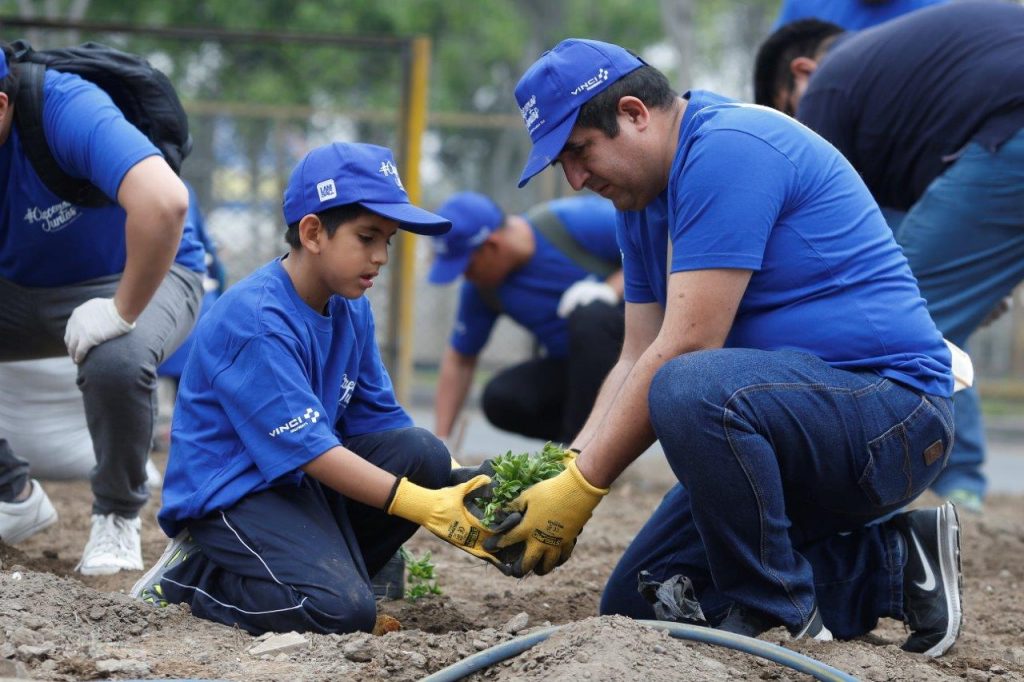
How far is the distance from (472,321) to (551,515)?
12.4 ft

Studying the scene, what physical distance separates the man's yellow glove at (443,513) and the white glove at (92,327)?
1101mm

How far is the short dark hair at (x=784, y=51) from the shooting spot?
15.9 ft

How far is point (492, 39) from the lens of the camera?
18188 mm

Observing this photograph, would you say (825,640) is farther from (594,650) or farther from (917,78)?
(917,78)

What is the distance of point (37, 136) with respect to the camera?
12.1ft

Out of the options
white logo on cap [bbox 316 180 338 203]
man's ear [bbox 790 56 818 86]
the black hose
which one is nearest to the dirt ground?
the black hose

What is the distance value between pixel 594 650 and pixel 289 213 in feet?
4.56

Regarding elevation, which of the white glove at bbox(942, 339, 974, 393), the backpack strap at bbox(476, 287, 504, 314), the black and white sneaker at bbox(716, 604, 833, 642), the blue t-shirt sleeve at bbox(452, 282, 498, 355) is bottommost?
the blue t-shirt sleeve at bbox(452, 282, 498, 355)

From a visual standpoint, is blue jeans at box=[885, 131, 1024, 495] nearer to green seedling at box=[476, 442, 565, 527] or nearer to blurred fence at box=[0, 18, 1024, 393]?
green seedling at box=[476, 442, 565, 527]

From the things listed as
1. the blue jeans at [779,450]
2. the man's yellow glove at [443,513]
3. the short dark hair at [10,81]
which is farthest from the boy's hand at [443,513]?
the short dark hair at [10,81]

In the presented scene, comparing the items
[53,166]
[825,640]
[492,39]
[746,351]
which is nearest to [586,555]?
[825,640]

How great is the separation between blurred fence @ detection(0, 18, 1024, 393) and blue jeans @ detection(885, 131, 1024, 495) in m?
4.03

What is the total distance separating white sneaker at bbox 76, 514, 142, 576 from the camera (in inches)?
151

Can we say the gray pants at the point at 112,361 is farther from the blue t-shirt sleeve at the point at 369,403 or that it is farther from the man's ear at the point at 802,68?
the man's ear at the point at 802,68
